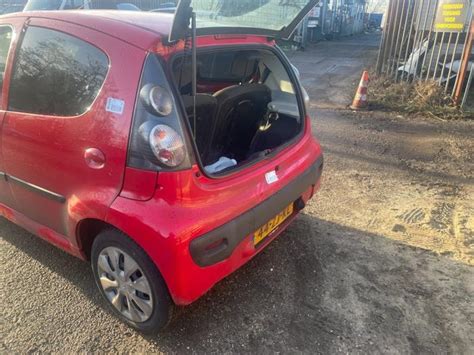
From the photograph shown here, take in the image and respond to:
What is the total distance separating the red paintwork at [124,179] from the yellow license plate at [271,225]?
0.09m

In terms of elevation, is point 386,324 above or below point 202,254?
below

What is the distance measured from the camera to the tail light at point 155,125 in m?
1.92

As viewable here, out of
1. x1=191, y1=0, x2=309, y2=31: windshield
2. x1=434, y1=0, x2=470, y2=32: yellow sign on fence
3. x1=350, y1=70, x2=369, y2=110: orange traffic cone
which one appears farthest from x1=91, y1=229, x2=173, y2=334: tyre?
x1=434, y1=0, x2=470, y2=32: yellow sign on fence

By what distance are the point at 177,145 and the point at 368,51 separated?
50.5ft

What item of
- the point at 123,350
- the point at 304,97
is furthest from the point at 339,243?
the point at 123,350

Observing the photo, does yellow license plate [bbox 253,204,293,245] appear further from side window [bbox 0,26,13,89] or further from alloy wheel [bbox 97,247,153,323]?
side window [bbox 0,26,13,89]

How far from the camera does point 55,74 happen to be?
2.35 metres

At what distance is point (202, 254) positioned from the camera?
2029 mm

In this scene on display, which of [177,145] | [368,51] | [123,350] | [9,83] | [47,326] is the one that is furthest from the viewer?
[368,51]

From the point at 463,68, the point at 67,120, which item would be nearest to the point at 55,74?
the point at 67,120

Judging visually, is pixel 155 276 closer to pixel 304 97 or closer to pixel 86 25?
pixel 86 25

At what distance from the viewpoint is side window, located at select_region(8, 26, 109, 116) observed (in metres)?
2.14

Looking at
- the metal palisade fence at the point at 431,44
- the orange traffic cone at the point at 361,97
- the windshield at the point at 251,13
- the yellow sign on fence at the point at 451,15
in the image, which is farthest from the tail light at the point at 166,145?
the yellow sign on fence at the point at 451,15

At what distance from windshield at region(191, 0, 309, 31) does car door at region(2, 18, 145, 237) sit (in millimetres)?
648
